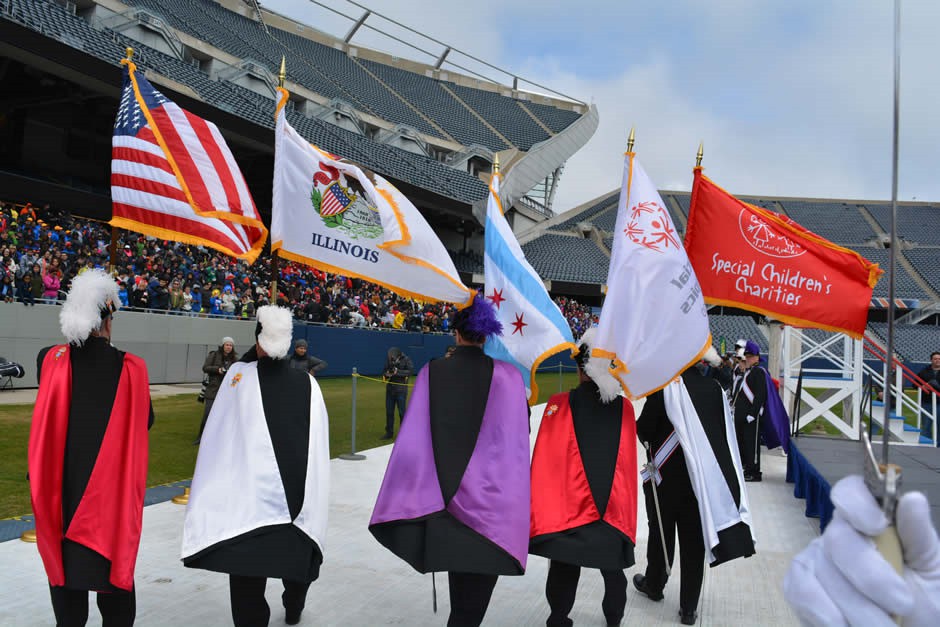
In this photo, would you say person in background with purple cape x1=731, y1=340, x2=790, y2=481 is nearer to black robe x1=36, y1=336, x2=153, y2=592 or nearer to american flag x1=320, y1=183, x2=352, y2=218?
american flag x1=320, y1=183, x2=352, y2=218

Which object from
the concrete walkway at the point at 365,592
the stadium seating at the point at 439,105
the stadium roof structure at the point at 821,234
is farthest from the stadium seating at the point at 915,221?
the concrete walkway at the point at 365,592

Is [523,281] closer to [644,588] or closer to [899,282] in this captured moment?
[644,588]

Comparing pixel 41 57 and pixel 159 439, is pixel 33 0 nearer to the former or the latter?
pixel 41 57

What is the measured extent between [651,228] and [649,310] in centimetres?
56

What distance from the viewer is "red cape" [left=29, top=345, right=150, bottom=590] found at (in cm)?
365

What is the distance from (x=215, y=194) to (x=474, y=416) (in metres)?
4.14

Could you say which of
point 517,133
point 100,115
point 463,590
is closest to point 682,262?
point 463,590

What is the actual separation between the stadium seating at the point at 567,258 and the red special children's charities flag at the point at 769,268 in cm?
3785

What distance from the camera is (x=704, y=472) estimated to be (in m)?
4.84

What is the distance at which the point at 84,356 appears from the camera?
3826 mm

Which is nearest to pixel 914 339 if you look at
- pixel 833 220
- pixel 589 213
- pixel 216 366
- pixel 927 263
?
pixel 927 263

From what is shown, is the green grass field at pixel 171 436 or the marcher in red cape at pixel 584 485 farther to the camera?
the green grass field at pixel 171 436

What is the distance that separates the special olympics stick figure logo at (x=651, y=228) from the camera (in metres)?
4.79

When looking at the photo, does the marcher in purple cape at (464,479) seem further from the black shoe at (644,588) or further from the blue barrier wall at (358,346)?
the blue barrier wall at (358,346)
